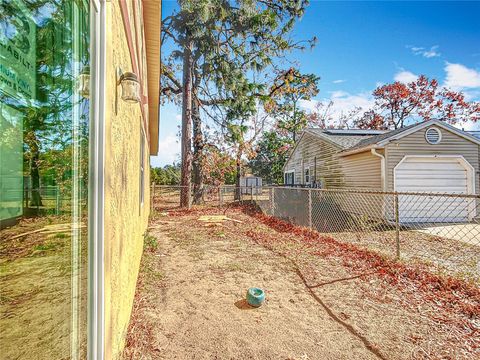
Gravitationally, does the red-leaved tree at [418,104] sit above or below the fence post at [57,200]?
above

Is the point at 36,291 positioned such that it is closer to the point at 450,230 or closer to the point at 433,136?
the point at 450,230

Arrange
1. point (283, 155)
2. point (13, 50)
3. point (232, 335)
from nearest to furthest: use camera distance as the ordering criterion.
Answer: point (13, 50), point (232, 335), point (283, 155)

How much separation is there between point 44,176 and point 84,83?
522 millimetres

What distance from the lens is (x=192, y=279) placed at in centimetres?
423

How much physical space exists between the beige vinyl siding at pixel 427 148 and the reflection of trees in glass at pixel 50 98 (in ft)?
34.8

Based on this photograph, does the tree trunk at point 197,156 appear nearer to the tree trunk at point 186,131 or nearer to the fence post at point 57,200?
the tree trunk at point 186,131

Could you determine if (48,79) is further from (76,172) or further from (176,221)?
(176,221)

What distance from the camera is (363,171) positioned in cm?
1116

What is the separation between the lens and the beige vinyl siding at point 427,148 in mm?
9781

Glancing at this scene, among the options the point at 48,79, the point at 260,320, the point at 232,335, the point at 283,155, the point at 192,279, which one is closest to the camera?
the point at 48,79

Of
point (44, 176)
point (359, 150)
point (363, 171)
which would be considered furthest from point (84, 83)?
point (363, 171)

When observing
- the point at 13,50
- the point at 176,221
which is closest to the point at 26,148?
the point at 13,50

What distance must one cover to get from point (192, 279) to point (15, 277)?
3.74 meters

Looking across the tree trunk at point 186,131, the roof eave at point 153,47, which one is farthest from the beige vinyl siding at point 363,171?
the roof eave at point 153,47
